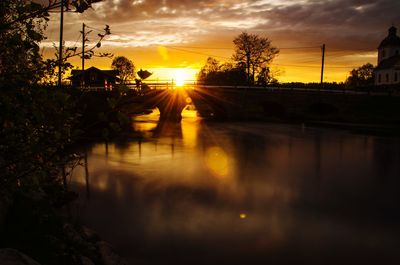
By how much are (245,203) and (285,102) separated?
43.8m

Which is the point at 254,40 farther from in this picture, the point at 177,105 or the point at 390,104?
the point at 390,104

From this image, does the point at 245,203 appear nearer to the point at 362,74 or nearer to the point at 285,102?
the point at 285,102

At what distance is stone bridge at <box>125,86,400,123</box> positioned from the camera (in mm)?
53094

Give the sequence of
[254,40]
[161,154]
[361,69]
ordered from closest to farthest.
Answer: [161,154]
[254,40]
[361,69]

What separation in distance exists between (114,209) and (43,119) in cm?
1317

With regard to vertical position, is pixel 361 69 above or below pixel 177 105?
above

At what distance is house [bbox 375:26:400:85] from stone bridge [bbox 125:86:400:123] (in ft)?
96.7

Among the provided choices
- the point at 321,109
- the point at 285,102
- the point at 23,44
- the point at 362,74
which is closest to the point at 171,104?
the point at 285,102

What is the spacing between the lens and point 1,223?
778 centimetres

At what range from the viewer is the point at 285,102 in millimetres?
58344

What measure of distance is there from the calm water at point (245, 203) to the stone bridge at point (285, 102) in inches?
799

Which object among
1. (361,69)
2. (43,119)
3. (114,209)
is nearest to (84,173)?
(114,209)

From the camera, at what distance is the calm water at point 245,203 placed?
11.8 m

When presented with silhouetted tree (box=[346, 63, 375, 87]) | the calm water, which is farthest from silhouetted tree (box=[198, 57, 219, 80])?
the calm water
